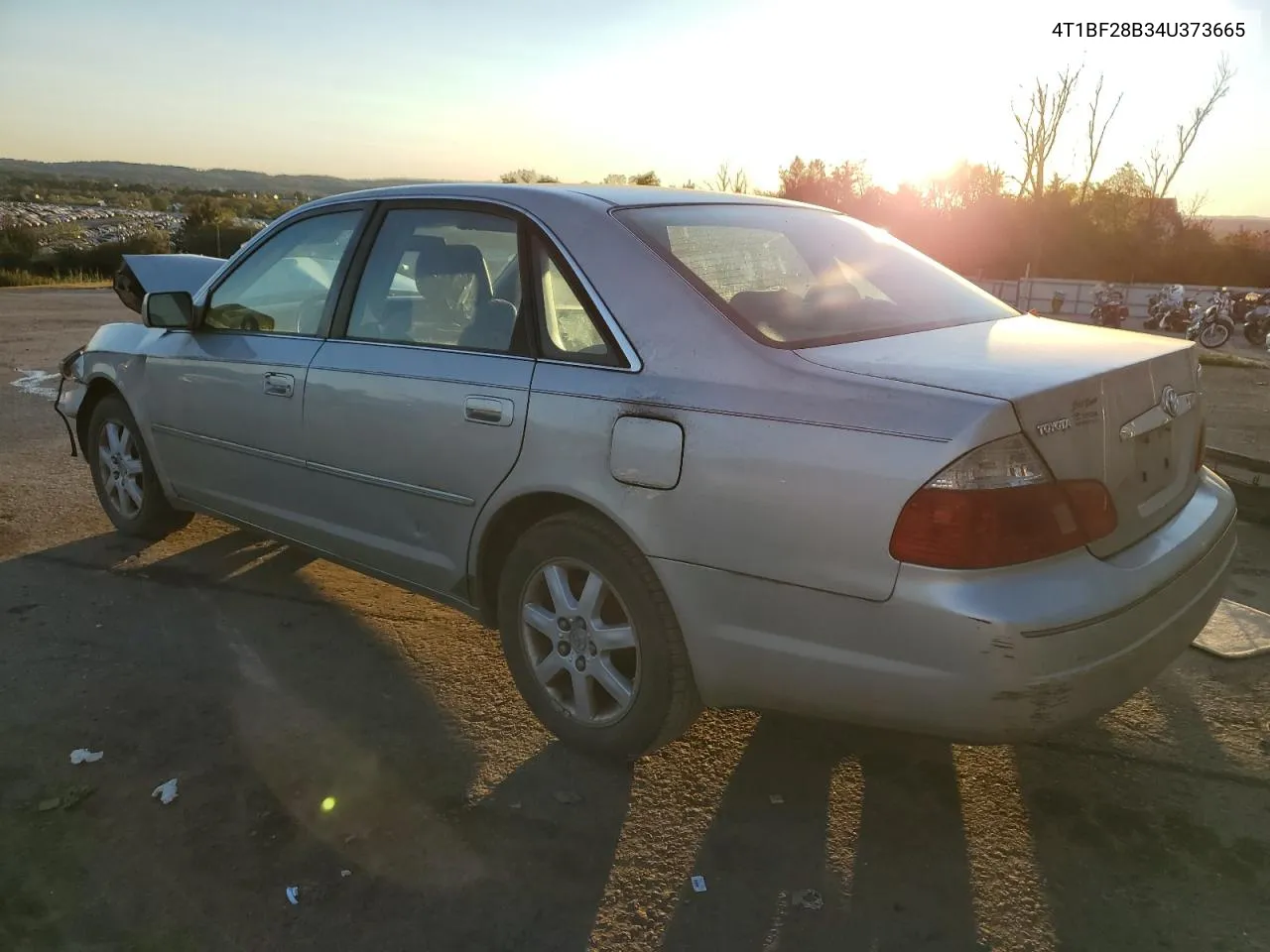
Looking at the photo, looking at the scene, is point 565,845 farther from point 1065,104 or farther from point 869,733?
point 1065,104

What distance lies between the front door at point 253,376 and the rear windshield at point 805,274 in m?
1.42

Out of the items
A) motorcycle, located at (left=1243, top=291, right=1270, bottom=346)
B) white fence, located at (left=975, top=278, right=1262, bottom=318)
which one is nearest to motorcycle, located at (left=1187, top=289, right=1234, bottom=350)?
motorcycle, located at (left=1243, top=291, right=1270, bottom=346)

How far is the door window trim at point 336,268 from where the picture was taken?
349 cm

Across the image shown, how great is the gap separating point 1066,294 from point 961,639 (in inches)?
1084

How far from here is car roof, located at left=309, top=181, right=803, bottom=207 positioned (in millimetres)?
3000

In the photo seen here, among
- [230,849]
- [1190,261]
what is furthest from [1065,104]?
[230,849]

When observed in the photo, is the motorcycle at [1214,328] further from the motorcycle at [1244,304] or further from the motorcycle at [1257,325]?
the motorcycle at [1244,304]

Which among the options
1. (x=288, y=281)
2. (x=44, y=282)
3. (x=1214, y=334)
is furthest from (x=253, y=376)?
(x=44, y=282)

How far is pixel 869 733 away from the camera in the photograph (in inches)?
119

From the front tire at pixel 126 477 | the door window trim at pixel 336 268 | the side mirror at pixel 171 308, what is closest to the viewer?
the door window trim at pixel 336 268

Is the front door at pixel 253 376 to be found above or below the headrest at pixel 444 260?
below

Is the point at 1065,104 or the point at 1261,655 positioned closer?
the point at 1261,655

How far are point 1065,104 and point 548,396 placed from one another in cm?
4049

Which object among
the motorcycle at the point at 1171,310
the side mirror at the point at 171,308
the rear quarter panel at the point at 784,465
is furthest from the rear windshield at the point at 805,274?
the motorcycle at the point at 1171,310
